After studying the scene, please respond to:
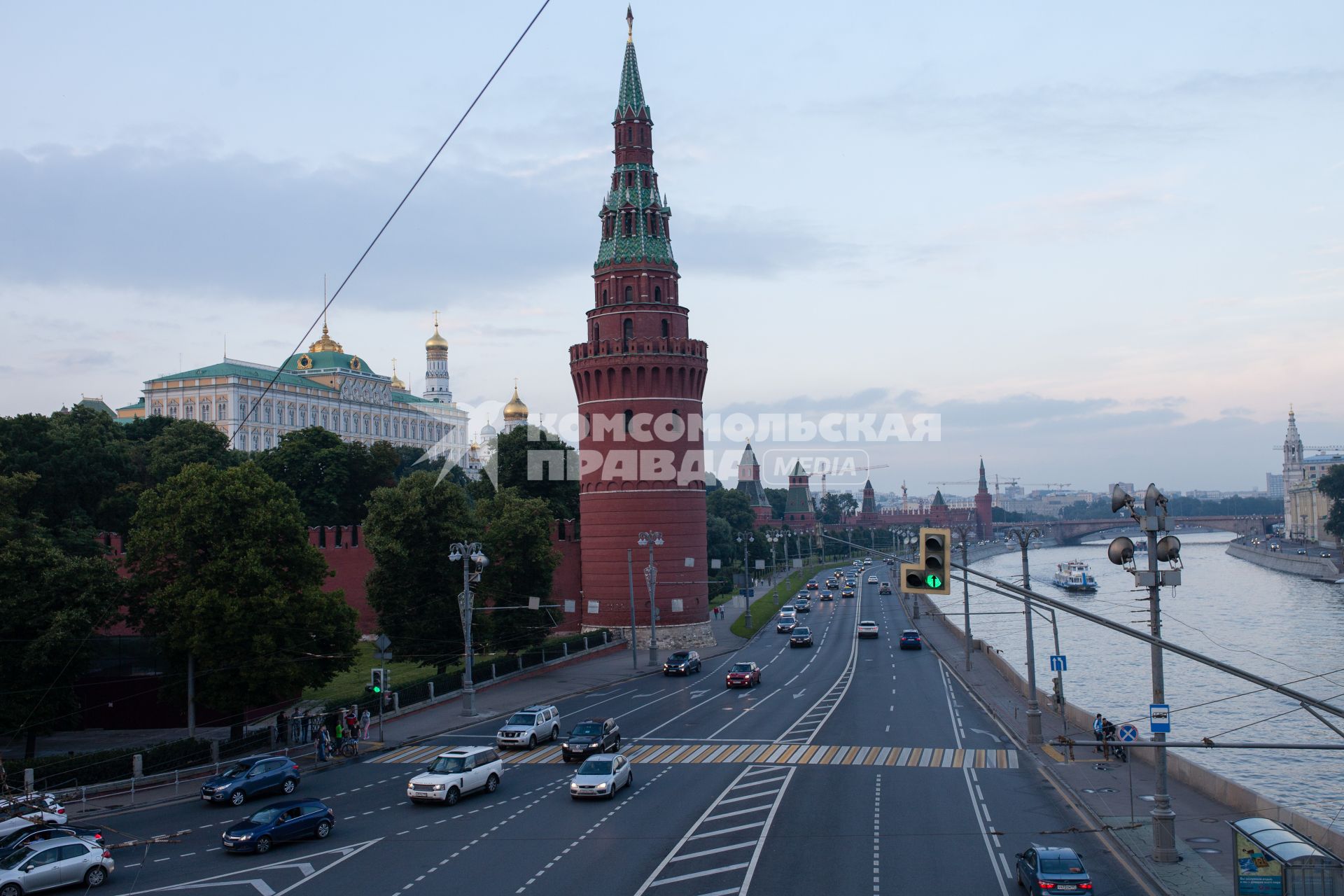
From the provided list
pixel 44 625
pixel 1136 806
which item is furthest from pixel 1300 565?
pixel 44 625

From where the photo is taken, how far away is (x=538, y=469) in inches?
3447

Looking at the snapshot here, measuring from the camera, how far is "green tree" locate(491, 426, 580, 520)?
8756 centimetres

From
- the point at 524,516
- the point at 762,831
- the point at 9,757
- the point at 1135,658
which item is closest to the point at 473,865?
the point at 762,831

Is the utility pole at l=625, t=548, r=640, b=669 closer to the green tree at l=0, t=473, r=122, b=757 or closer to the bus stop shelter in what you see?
the green tree at l=0, t=473, r=122, b=757

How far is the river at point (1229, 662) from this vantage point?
45969 millimetres

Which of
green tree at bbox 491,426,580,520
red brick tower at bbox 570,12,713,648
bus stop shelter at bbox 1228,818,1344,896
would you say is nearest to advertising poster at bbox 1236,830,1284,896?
bus stop shelter at bbox 1228,818,1344,896

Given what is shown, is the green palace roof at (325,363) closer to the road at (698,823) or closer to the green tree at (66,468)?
the green tree at (66,468)

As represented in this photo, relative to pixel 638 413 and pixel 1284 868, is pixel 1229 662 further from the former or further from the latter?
pixel 1284 868

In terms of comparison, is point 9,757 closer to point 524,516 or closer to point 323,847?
point 323,847

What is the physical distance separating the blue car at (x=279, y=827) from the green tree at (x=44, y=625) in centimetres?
1481

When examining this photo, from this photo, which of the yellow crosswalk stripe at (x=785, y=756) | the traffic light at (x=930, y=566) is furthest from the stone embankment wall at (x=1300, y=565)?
the traffic light at (x=930, y=566)

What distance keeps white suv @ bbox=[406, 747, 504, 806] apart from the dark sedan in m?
15.9

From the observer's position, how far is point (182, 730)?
4500 centimetres

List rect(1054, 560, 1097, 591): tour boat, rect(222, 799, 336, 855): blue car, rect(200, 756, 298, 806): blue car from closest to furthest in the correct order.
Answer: rect(222, 799, 336, 855): blue car → rect(200, 756, 298, 806): blue car → rect(1054, 560, 1097, 591): tour boat
